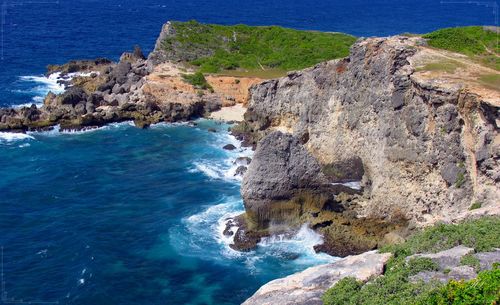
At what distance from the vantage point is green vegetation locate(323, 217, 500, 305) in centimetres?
1938

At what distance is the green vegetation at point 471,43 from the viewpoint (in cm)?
4844

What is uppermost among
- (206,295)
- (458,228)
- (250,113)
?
(458,228)

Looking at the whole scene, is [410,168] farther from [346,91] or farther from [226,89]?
[226,89]

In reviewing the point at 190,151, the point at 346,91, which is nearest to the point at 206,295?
the point at 346,91

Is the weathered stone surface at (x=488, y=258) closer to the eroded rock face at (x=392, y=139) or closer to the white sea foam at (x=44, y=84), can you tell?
the eroded rock face at (x=392, y=139)

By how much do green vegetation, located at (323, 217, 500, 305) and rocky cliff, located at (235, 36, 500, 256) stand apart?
794cm

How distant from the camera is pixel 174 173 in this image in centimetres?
5762

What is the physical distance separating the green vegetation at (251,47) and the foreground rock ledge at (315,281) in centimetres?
5909

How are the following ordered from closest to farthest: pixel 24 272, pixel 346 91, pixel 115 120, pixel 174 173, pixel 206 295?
pixel 206 295 → pixel 24 272 → pixel 346 91 → pixel 174 173 → pixel 115 120

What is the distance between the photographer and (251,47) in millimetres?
94438

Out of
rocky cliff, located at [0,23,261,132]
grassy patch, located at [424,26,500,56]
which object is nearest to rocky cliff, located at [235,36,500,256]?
grassy patch, located at [424,26,500,56]

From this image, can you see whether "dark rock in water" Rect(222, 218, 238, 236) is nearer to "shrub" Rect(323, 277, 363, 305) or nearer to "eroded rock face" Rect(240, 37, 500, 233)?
"eroded rock face" Rect(240, 37, 500, 233)

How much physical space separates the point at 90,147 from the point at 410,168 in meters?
36.3

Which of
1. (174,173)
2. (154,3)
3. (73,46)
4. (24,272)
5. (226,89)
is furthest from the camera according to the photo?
(154,3)
